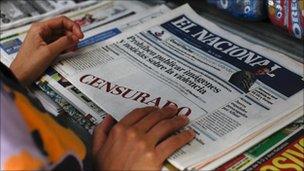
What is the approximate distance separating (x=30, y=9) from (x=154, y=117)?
49 cm

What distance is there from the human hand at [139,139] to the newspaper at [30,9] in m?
0.40

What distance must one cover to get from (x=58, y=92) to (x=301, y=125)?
352 mm

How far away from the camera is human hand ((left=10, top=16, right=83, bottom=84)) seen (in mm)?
752

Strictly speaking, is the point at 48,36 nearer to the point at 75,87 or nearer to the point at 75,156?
the point at 75,87

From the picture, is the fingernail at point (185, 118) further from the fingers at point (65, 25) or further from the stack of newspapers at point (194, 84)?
the fingers at point (65, 25)

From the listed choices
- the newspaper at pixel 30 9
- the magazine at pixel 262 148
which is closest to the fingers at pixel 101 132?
the magazine at pixel 262 148

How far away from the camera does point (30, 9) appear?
991 mm

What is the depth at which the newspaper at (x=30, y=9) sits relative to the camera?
3.11 feet

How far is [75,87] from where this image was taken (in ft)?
2.38

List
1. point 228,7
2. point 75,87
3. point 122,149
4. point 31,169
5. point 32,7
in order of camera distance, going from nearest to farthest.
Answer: point 31,169 < point 122,149 < point 75,87 < point 228,7 < point 32,7

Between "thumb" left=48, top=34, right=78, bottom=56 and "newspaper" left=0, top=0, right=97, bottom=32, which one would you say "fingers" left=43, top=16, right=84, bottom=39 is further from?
"newspaper" left=0, top=0, right=97, bottom=32

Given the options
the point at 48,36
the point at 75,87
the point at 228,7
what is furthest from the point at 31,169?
the point at 228,7

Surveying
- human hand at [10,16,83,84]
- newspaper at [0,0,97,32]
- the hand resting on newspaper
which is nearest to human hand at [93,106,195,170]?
the hand resting on newspaper

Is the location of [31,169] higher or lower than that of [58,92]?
higher
